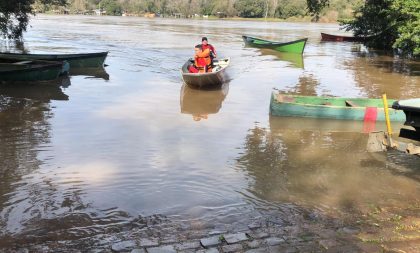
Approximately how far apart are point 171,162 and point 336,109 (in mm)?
4800

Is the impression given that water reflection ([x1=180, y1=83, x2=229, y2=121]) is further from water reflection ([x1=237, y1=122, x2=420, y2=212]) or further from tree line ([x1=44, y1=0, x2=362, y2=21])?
tree line ([x1=44, y1=0, x2=362, y2=21])

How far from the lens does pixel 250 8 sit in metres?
113

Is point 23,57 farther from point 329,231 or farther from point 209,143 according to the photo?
point 329,231

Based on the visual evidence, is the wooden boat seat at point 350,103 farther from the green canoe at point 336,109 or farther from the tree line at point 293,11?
the tree line at point 293,11

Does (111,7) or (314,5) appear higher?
(111,7)

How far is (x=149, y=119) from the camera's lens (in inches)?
420

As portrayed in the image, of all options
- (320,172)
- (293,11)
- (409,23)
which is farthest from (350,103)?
(293,11)

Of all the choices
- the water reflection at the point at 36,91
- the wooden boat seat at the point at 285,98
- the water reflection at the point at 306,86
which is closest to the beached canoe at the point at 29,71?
the water reflection at the point at 36,91

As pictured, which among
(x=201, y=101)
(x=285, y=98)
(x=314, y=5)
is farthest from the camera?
(x=314, y=5)

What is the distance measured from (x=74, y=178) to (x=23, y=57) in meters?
11.3

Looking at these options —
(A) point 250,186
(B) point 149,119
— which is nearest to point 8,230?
(A) point 250,186

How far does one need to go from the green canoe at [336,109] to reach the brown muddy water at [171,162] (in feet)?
0.70

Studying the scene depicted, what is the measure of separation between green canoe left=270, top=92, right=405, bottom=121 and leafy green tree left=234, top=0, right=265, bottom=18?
104m

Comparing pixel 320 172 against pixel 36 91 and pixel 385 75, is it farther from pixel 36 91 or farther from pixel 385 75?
pixel 385 75
